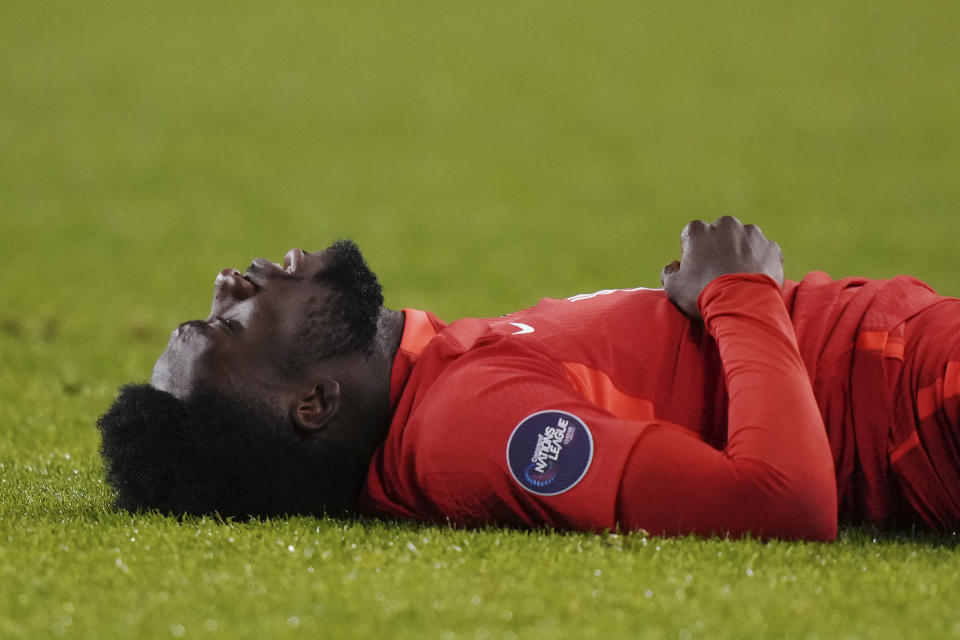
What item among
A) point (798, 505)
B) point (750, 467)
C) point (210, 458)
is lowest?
point (798, 505)

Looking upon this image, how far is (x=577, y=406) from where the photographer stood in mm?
4438

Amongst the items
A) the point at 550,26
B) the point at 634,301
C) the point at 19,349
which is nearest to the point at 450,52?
the point at 550,26

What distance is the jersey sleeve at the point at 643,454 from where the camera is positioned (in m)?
4.30

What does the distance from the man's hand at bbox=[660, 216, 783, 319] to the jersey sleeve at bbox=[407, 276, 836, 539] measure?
0.20 metres

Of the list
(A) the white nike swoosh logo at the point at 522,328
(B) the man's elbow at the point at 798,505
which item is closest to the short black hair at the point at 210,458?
(A) the white nike swoosh logo at the point at 522,328

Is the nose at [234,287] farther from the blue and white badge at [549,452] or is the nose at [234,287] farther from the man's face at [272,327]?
the blue and white badge at [549,452]

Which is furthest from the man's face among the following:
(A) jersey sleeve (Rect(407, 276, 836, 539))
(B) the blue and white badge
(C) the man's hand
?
(C) the man's hand

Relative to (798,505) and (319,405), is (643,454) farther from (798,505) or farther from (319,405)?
(319,405)

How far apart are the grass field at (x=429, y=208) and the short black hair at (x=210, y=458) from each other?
0.47ft

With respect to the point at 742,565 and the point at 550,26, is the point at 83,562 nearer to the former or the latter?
the point at 742,565

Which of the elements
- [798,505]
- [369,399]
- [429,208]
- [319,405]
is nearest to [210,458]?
[319,405]

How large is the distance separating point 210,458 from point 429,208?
50.4 feet

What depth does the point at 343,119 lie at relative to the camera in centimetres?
2536

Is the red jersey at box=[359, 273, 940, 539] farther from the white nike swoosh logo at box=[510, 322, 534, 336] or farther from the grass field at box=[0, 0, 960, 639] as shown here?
the grass field at box=[0, 0, 960, 639]
